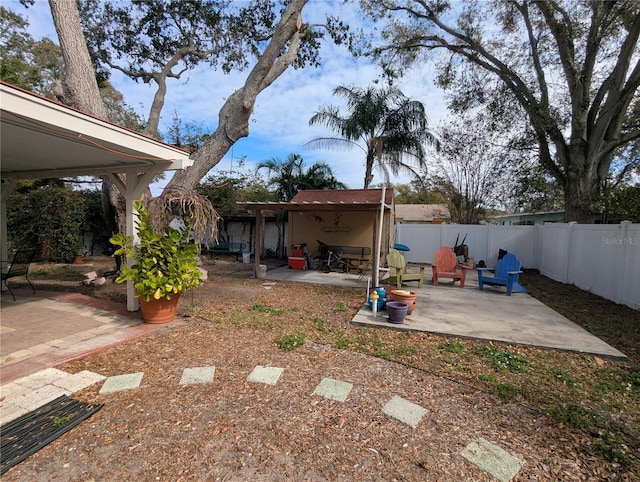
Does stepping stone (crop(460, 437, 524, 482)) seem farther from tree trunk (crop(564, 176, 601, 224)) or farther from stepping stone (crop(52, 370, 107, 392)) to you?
tree trunk (crop(564, 176, 601, 224))

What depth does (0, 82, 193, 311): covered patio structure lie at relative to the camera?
2848 millimetres

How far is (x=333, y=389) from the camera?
286 cm

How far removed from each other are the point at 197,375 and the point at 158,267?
1996mm

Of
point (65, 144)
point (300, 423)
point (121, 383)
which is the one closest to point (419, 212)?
point (65, 144)

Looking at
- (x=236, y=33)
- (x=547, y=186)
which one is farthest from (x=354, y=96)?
(x=547, y=186)

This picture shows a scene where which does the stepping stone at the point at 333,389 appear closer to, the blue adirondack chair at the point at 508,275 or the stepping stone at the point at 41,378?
the stepping stone at the point at 41,378

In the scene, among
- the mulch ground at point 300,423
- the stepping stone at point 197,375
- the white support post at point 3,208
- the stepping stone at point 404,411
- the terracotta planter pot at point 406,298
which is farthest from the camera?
the white support post at point 3,208

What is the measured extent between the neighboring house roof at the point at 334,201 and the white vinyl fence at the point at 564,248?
10.9 ft

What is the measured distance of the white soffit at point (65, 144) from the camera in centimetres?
282

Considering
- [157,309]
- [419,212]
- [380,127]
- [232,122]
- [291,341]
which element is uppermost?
[380,127]

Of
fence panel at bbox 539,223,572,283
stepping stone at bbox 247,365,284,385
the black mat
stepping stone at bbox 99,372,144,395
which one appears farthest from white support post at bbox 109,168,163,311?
fence panel at bbox 539,223,572,283

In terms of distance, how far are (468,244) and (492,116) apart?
575cm

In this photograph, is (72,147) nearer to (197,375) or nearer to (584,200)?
(197,375)

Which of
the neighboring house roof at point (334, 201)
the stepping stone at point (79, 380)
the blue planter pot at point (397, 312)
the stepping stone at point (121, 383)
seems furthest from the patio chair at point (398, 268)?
the stepping stone at point (79, 380)
